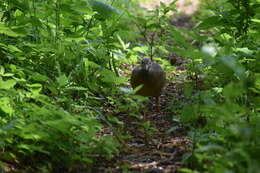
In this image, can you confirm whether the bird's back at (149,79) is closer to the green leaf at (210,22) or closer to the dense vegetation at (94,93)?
the dense vegetation at (94,93)

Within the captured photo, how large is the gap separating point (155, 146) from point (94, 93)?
123cm

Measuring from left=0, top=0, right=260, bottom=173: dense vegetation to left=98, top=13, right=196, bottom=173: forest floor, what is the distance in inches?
2.9

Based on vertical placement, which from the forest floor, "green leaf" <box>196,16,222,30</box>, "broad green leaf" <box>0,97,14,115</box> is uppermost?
"green leaf" <box>196,16,222,30</box>

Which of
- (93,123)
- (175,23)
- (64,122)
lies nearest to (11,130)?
(64,122)

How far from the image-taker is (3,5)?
4.05 meters

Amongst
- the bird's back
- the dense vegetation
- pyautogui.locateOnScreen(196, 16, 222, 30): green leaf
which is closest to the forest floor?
the dense vegetation

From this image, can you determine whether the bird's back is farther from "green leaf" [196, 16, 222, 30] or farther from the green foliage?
"green leaf" [196, 16, 222, 30]

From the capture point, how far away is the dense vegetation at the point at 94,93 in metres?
2.37

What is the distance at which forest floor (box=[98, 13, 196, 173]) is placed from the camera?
2.72 metres

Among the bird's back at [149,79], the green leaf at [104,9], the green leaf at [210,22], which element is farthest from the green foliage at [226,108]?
the green leaf at [104,9]

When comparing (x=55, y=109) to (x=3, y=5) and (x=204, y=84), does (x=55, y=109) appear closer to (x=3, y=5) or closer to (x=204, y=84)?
(x=3, y=5)

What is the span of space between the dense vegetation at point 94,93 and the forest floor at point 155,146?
0.07 metres

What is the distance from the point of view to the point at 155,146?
3162 millimetres

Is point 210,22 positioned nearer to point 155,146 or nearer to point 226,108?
point 155,146
